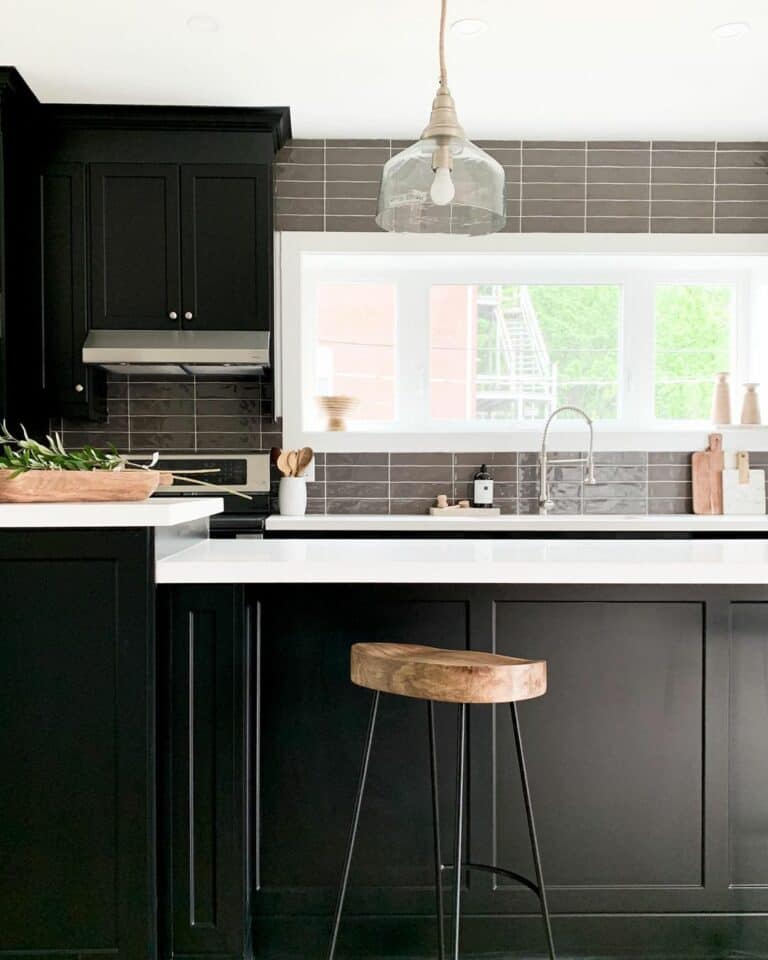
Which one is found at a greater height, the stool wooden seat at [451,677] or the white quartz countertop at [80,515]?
the white quartz countertop at [80,515]

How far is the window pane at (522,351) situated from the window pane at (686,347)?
0.23 meters

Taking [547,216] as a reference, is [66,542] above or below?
below

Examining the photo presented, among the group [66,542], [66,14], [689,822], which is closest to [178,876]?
A: [66,542]

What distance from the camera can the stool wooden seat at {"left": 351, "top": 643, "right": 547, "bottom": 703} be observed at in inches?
56.6

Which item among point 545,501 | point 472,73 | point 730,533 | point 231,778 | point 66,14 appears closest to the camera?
point 231,778

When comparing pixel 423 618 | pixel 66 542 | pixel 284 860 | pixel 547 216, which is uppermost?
pixel 547 216

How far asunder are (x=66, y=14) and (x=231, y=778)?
104 inches

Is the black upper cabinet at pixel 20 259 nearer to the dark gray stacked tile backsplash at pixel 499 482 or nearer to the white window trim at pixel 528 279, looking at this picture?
the white window trim at pixel 528 279

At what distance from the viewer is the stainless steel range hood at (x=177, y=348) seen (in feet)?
11.9

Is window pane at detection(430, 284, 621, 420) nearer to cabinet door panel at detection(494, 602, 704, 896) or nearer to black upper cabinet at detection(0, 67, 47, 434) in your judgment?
black upper cabinet at detection(0, 67, 47, 434)

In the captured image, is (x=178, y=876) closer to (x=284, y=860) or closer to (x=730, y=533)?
(x=284, y=860)

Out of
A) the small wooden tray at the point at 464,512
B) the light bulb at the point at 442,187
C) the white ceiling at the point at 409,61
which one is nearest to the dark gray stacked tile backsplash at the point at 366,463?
the small wooden tray at the point at 464,512

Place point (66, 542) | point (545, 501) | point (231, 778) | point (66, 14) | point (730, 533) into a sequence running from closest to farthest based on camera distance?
point (66, 542)
point (231, 778)
point (66, 14)
point (730, 533)
point (545, 501)

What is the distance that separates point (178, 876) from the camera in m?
1.77
